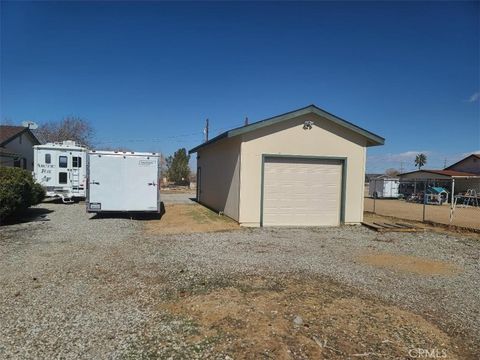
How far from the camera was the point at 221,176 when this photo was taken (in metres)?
15.4

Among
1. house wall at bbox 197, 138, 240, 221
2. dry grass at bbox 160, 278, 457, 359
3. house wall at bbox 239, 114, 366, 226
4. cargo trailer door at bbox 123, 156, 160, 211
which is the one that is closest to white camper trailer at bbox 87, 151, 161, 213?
cargo trailer door at bbox 123, 156, 160, 211

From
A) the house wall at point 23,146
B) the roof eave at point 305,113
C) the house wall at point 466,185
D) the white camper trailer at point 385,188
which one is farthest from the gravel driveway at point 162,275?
the white camper trailer at point 385,188

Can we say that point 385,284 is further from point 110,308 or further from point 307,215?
point 307,215

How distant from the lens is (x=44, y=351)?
139 inches

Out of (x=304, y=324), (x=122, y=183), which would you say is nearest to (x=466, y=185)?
(x=122, y=183)

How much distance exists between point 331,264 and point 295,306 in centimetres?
280

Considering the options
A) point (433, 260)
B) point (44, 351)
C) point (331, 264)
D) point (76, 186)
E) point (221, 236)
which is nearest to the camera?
point (44, 351)

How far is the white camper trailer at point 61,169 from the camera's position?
18.4m

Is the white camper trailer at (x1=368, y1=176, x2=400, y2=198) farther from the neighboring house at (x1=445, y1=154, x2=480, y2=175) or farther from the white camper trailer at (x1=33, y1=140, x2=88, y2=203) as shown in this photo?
the white camper trailer at (x1=33, y1=140, x2=88, y2=203)

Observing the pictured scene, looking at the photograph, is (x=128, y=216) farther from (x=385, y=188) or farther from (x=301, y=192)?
(x=385, y=188)

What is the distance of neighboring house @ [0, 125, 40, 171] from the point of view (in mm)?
24312

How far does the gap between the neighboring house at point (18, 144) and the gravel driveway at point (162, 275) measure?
51.8 ft

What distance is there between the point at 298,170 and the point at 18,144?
2351 cm

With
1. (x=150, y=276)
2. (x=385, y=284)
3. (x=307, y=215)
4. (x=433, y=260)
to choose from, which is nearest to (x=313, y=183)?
(x=307, y=215)
